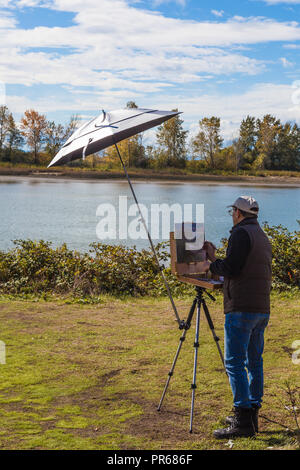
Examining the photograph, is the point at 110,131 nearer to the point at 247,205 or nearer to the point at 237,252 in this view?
the point at 247,205

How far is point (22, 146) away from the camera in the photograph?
89.4 meters

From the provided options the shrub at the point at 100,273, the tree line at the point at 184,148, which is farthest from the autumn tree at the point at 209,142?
the shrub at the point at 100,273

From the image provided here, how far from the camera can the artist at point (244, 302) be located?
4.38m

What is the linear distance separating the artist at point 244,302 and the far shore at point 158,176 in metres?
76.8

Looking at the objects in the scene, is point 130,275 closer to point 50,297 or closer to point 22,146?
point 50,297

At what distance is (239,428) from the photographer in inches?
184

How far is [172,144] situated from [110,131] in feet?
266

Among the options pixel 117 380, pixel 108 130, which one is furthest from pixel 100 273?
pixel 108 130

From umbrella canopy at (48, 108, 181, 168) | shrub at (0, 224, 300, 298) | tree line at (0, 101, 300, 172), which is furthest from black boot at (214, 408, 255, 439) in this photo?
tree line at (0, 101, 300, 172)

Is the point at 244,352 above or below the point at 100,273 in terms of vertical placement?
above

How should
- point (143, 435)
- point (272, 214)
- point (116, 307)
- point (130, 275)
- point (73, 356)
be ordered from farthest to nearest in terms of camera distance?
point (272, 214) < point (130, 275) < point (116, 307) < point (73, 356) < point (143, 435)

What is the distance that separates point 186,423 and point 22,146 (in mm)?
88806

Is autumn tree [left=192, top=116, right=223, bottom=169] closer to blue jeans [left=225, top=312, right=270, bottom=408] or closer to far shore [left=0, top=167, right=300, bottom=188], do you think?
far shore [left=0, top=167, right=300, bottom=188]
